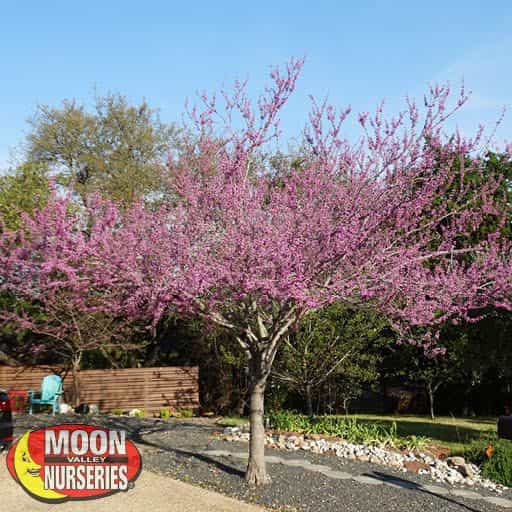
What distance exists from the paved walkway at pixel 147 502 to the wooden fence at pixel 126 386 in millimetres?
8452

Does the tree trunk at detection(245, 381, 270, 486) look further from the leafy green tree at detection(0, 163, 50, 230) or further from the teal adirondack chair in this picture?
the leafy green tree at detection(0, 163, 50, 230)

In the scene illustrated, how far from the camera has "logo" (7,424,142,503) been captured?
608 cm

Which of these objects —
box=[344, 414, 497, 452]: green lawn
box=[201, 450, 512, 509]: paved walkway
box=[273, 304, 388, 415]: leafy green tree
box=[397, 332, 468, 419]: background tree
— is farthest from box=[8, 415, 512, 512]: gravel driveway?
box=[397, 332, 468, 419]: background tree

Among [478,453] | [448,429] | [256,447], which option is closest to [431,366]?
[448,429]

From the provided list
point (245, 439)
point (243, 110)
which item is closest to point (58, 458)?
point (245, 439)

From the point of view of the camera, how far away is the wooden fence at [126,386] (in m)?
14.6

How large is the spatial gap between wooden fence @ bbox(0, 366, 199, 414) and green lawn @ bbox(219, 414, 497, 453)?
5.14 feet

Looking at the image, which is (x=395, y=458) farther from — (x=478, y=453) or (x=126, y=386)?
(x=126, y=386)

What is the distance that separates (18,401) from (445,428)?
385 inches

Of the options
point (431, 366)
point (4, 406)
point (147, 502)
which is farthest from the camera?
point (431, 366)

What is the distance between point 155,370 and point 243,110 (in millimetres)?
9319

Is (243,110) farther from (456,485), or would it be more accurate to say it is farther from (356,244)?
(456,485)

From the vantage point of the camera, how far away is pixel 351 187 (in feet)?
22.8

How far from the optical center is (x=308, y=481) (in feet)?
21.9
